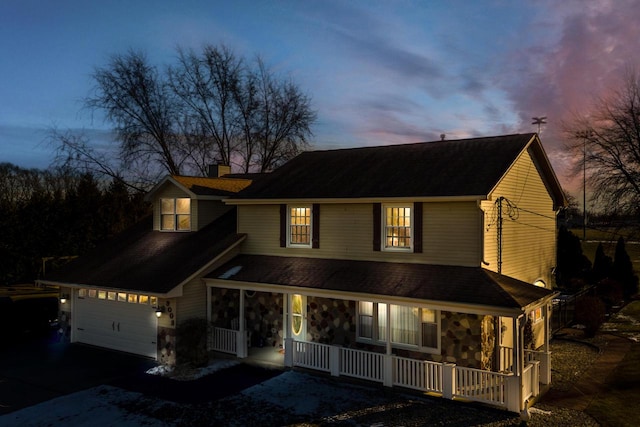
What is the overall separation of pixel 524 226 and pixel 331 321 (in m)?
7.43

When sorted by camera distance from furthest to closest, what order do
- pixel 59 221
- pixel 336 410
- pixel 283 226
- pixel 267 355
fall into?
1. pixel 59 221
2. pixel 283 226
3. pixel 267 355
4. pixel 336 410

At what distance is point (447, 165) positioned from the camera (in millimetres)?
15758

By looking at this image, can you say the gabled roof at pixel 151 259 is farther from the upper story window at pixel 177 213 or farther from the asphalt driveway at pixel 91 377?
the asphalt driveway at pixel 91 377

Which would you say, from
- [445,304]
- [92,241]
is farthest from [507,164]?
[92,241]

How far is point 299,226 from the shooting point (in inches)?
668

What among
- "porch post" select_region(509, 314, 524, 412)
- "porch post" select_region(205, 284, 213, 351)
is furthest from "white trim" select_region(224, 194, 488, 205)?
"porch post" select_region(509, 314, 524, 412)

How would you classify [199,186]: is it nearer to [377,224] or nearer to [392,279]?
[377,224]

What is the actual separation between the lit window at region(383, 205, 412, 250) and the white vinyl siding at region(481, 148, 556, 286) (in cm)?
228

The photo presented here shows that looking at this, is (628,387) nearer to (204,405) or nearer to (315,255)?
(315,255)

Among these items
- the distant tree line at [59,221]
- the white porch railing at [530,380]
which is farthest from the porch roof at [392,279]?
the distant tree line at [59,221]

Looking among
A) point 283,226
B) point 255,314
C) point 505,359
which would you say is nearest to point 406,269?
point 505,359

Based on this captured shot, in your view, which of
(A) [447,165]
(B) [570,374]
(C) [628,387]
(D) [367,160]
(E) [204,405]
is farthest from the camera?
(D) [367,160]

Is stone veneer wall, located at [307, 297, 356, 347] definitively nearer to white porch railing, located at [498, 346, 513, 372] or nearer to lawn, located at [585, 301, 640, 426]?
white porch railing, located at [498, 346, 513, 372]

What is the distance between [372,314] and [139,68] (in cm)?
2748
